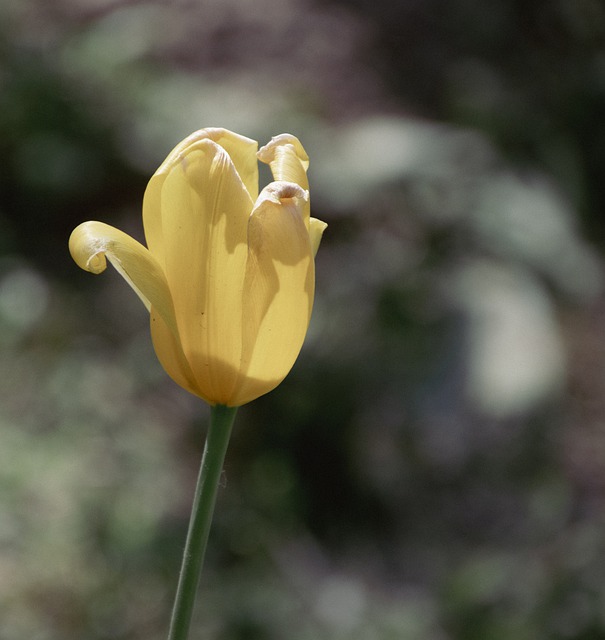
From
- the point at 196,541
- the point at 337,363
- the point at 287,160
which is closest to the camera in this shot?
the point at 196,541

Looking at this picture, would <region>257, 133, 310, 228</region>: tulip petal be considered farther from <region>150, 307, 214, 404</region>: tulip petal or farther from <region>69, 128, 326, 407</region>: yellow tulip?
<region>150, 307, 214, 404</region>: tulip petal

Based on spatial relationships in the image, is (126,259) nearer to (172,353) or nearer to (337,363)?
(172,353)

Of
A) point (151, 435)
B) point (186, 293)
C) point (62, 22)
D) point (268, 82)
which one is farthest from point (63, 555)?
point (62, 22)

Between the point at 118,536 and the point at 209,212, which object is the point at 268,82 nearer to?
the point at 118,536

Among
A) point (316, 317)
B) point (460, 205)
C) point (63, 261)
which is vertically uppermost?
point (460, 205)

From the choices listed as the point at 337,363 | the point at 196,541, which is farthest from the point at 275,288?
the point at 337,363

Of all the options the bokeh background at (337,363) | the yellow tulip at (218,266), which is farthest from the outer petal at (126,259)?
the bokeh background at (337,363)

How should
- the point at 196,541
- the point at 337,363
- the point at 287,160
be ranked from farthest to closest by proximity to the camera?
the point at 337,363 → the point at 287,160 → the point at 196,541

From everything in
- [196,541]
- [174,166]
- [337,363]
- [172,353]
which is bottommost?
[196,541]
